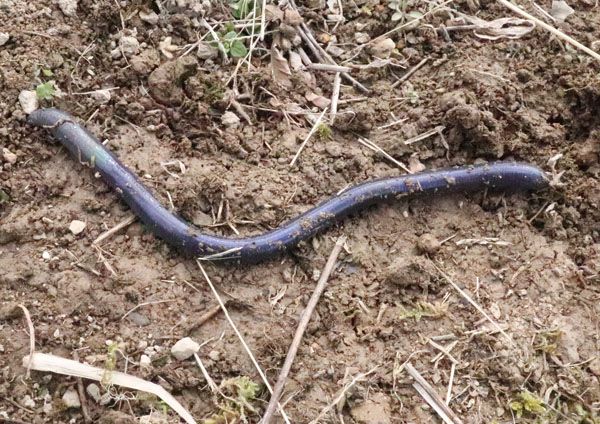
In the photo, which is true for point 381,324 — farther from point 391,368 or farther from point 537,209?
point 537,209

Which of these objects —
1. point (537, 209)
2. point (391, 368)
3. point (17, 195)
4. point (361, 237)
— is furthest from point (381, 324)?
point (17, 195)

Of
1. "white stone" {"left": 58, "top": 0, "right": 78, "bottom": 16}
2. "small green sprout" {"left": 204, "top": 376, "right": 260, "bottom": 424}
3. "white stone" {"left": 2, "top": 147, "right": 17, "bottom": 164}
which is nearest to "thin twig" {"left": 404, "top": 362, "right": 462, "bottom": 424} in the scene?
"small green sprout" {"left": 204, "top": 376, "right": 260, "bottom": 424}

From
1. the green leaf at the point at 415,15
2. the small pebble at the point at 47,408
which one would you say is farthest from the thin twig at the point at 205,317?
the green leaf at the point at 415,15

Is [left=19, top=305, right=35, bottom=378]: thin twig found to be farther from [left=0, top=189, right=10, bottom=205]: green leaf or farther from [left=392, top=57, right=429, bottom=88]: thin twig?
[left=392, top=57, right=429, bottom=88]: thin twig

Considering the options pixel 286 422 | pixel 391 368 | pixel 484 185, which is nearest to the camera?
pixel 286 422

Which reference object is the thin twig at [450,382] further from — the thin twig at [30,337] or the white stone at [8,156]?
the white stone at [8,156]

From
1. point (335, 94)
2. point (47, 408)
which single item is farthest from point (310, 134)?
point (47, 408)

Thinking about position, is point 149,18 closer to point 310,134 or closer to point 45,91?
point 45,91
